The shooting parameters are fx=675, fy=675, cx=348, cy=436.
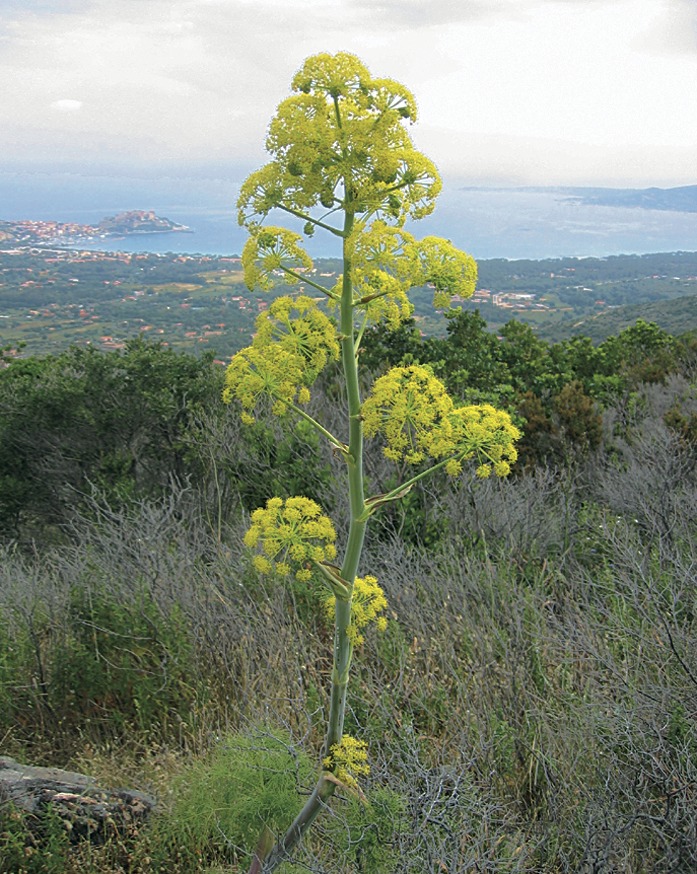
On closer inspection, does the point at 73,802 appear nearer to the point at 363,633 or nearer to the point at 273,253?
the point at 363,633

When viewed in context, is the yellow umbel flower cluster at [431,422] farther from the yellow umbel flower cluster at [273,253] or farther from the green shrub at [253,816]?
the green shrub at [253,816]

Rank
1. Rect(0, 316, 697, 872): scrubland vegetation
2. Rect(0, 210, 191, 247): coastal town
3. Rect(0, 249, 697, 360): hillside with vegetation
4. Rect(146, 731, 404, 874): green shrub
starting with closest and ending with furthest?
Rect(146, 731, 404, 874): green shrub → Rect(0, 316, 697, 872): scrubland vegetation → Rect(0, 249, 697, 360): hillside with vegetation → Rect(0, 210, 191, 247): coastal town

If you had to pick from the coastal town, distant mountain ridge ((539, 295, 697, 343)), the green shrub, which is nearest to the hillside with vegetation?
distant mountain ridge ((539, 295, 697, 343))

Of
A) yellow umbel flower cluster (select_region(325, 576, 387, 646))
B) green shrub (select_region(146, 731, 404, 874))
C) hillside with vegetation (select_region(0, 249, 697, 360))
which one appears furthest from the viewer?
hillside with vegetation (select_region(0, 249, 697, 360))

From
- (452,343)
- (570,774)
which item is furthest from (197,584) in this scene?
(452,343)

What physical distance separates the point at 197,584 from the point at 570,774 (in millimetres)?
3448

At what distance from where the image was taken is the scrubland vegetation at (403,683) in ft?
10.3

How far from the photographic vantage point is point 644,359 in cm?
1645

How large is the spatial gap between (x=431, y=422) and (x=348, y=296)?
0.53 meters

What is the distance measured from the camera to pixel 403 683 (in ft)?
15.1

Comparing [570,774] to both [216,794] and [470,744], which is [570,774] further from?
[216,794]

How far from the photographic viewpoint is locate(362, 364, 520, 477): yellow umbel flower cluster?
2.34 meters

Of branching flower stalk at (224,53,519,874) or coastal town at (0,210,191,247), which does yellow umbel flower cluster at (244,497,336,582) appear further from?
coastal town at (0,210,191,247)

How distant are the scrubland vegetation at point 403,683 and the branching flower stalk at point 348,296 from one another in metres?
0.78
